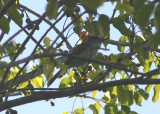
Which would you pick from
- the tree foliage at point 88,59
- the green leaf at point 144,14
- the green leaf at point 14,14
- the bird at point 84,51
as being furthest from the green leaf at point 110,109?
the green leaf at point 144,14

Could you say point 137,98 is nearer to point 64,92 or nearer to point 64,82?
point 64,82

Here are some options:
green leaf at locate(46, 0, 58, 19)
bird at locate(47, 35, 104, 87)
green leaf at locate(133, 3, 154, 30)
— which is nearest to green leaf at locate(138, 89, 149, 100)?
bird at locate(47, 35, 104, 87)

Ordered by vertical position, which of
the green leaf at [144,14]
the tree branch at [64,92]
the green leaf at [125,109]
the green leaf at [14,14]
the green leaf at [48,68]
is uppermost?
the green leaf at [14,14]

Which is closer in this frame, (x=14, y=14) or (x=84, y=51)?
(x=14, y=14)

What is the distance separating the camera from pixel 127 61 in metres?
3.65

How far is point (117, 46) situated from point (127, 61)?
415 millimetres

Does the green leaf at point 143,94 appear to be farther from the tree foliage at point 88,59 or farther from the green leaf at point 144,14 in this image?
the green leaf at point 144,14

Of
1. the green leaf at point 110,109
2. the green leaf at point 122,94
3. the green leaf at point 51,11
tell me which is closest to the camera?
the green leaf at point 51,11

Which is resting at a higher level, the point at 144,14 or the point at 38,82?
the point at 144,14

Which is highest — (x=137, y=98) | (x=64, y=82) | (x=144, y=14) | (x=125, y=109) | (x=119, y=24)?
(x=119, y=24)

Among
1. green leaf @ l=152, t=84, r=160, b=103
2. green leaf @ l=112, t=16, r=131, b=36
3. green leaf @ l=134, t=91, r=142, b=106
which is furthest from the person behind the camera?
green leaf @ l=134, t=91, r=142, b=106

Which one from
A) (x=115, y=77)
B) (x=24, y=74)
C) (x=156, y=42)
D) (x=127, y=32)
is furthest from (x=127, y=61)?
(x=24, y=74)

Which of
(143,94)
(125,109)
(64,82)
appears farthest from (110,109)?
(64,82)

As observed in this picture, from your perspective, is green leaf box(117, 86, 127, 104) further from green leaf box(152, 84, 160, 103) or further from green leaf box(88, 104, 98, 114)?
green leaf box(152, 84, 160, 103)
